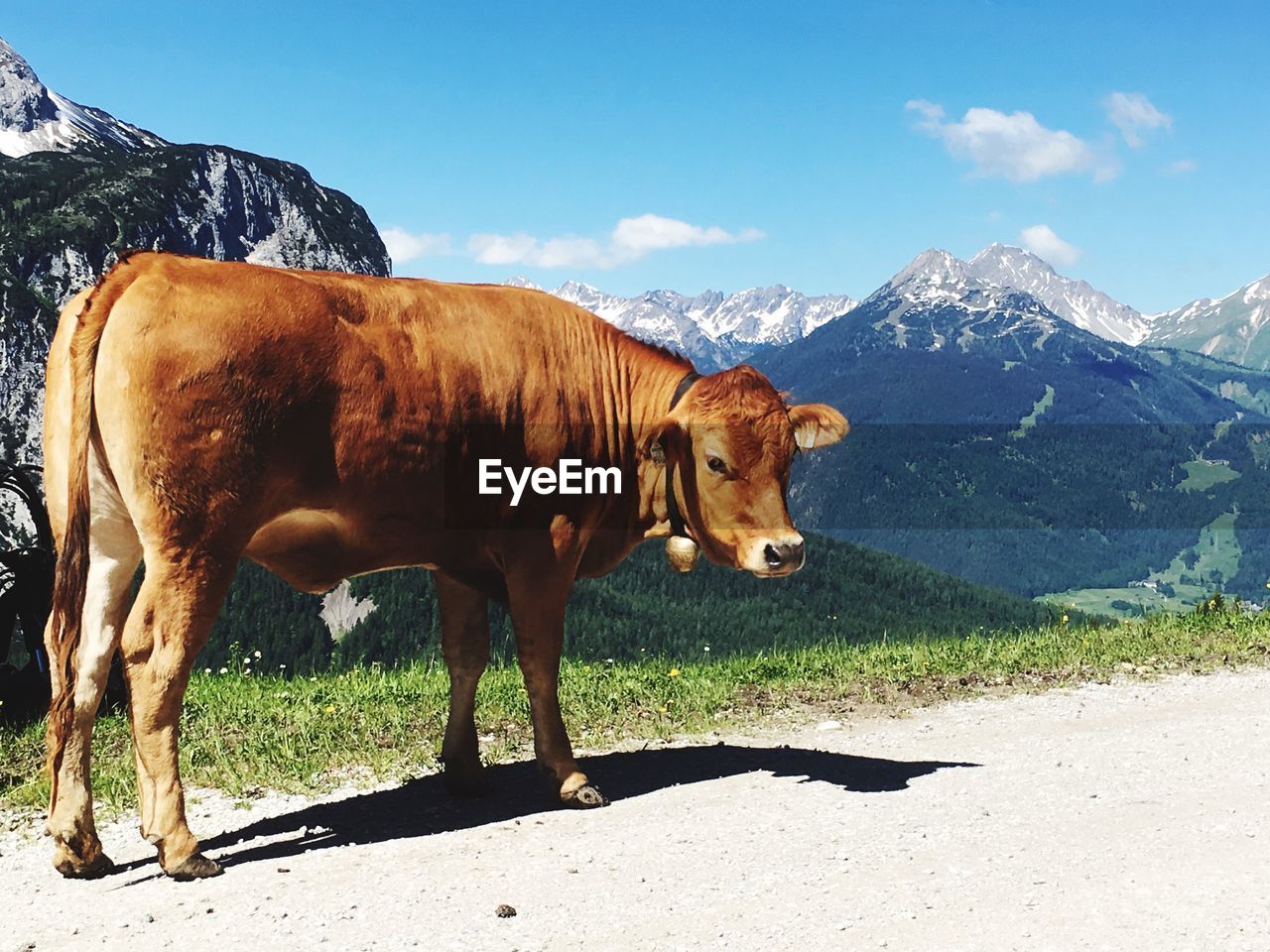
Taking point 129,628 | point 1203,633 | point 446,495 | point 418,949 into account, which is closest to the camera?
point 418,949

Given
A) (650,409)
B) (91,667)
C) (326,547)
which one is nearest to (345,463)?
(326,547)

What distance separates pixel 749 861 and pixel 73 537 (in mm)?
4097

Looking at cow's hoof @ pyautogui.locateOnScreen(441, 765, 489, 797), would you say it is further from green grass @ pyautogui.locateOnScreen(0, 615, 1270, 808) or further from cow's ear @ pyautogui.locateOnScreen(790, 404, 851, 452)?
cow's ear @ pyautogui.locateOnScreen(790, 404, 851, 452)

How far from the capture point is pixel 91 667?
21.8 ft

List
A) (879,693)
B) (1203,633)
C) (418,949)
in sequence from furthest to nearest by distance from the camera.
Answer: (1203,633) → (879,693) → (418,949)

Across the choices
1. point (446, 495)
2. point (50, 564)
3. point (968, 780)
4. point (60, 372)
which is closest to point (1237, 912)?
point (968, 780)

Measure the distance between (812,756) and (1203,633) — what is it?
758 centimetres

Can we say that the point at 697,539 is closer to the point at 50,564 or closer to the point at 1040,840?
the point at 1040,840

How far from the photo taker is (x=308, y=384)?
6629mm

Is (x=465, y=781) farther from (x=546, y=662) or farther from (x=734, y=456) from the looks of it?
(x=734, y=456)

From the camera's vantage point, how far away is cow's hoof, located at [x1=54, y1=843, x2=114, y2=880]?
6.41 meters

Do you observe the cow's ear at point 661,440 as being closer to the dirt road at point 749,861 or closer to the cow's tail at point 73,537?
the dirt road at point 749,861

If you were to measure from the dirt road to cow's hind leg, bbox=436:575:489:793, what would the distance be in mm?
214

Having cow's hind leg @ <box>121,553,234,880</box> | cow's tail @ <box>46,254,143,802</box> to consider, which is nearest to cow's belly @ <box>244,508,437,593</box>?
cow's hind leg @ <box>121,553,234,880</box>
